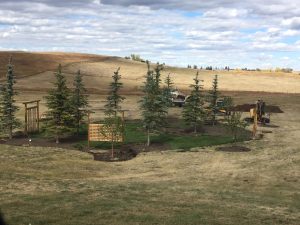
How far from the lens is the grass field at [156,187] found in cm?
1307

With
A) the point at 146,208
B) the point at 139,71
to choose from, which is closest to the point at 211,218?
the point at 146,208

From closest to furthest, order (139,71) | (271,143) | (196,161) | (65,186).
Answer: (65,186) → (196,161) → (271,143) → (139,71)

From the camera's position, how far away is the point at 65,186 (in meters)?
17.2

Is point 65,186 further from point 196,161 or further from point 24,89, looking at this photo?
point 24,89

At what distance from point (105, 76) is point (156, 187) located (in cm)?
7340

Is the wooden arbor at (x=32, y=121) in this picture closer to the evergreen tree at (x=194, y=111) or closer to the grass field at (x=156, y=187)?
the grass field at (x=156, y=187)

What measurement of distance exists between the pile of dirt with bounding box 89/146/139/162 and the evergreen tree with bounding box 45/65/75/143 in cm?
446

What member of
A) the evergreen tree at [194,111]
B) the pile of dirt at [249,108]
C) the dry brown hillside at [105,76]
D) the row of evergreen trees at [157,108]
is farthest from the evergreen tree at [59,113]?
the dry brown hillside at [105,76]

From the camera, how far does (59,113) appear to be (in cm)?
3319

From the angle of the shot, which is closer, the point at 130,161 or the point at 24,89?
the point at 130,161

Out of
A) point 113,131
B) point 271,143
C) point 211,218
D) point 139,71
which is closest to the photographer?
point 211,218

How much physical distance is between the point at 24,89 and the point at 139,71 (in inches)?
1339

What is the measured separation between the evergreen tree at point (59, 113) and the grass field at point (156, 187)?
4.01 metres

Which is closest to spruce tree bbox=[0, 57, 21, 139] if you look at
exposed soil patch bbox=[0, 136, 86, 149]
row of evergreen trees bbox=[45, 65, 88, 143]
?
exposed soil patch bbox=[0, 136, 86, 149]
